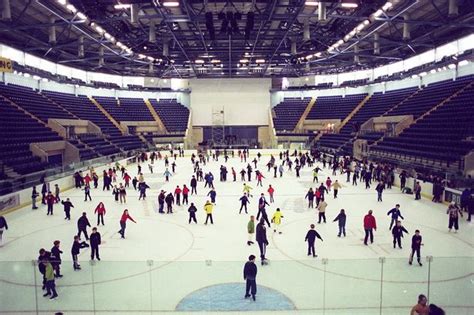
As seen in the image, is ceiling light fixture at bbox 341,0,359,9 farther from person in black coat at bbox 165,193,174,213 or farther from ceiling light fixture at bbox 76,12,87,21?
ceiling light fixture at bbox 76,12,87,21

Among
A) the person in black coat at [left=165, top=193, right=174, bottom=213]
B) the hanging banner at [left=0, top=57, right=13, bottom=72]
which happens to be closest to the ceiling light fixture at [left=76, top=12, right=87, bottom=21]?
the hanging banner at [left=0, top=57, right=13, bottom=72]

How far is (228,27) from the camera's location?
25312 millimetres

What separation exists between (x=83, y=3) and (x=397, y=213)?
22.0m

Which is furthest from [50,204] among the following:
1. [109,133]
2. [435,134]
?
[109,133]

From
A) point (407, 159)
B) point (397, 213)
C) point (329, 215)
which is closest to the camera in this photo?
point (397, 213)

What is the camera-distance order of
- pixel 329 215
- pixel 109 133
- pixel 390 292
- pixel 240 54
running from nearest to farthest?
1. pixel 390 292
2. pixel 329 215
3. pixel 240 54
4. pixel 109 133

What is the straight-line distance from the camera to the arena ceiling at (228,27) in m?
23.9

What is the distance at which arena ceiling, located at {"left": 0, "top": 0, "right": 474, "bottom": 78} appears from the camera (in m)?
23.9

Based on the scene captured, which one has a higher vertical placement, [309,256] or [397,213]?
[397,213]

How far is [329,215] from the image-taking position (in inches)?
680

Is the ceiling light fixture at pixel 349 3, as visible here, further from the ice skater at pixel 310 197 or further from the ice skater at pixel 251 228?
the ice skater at pixel 251 228

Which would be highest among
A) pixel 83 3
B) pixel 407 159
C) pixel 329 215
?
pixel 83 3

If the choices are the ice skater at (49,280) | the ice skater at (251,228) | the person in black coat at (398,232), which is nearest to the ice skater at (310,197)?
the ice skater at (251,228)

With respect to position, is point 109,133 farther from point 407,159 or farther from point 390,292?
point 390,292
